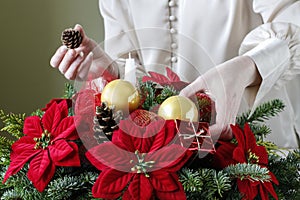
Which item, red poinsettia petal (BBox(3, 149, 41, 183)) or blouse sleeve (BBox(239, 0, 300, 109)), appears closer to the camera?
red poinsettia petal (BBox(3, 149, 41, 183))

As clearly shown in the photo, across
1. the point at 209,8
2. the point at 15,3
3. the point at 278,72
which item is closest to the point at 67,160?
the point at 278,72

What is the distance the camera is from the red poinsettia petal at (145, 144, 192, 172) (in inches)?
16.2

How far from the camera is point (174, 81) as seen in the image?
0.54m

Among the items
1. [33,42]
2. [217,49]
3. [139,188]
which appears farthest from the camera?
[33,42]

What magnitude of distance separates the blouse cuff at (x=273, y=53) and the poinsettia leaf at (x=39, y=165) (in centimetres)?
36

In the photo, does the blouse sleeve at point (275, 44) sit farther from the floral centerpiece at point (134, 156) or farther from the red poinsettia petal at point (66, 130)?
the red poinsettia petal at point (66, 130)

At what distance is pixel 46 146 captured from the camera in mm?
456

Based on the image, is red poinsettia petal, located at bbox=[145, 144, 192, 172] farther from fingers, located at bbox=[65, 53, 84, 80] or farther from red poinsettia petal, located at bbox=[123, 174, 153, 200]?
fingers, located at bbox=[65, 53, 84, 80]

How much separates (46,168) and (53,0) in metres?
0.99

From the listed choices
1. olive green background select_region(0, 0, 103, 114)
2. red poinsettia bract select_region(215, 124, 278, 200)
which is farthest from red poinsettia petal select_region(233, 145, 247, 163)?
olive green background select_region(0, 0, 103, 114)

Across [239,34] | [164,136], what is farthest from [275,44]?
[164,136]

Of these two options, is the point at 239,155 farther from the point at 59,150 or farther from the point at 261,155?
the point at 59,150

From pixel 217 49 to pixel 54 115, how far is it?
1.54ft

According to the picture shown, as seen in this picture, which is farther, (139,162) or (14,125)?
(14,125)
